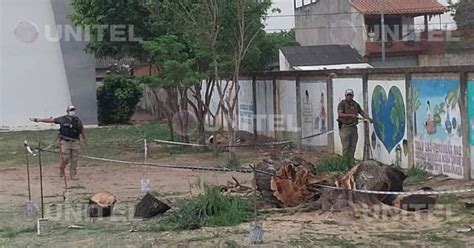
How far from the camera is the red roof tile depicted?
50.0 m

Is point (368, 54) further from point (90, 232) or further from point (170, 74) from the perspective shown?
point (90, 232)

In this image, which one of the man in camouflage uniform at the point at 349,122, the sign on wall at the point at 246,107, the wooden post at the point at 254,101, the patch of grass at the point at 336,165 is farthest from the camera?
the sign on wall at the point at 246,107

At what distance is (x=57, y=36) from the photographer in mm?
36938

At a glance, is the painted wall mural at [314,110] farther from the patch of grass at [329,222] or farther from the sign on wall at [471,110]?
the patch of grass at [329,222]

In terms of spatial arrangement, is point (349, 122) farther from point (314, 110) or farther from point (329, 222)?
point (329, 222)

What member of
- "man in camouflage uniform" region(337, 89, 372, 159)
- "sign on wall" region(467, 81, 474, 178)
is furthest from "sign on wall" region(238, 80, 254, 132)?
"sign on wall" region(467, 81, 474, 178)

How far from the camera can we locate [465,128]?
1397 cm

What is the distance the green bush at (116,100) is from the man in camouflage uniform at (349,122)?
22.3 m

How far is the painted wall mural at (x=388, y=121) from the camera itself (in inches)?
644

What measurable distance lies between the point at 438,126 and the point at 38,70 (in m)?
25.0

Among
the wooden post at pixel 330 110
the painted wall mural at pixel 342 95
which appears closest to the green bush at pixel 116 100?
the wooden post at pixel 330 110

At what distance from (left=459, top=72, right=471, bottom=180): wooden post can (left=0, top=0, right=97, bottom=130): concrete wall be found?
24869 millimetres

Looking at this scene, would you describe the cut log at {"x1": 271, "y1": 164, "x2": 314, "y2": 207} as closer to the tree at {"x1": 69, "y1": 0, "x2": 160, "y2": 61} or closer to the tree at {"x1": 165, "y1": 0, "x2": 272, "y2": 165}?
the tree at {"x1": 165, "y1": 0, "x2": 272, "y2": 165}

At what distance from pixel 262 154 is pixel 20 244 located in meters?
12.3
